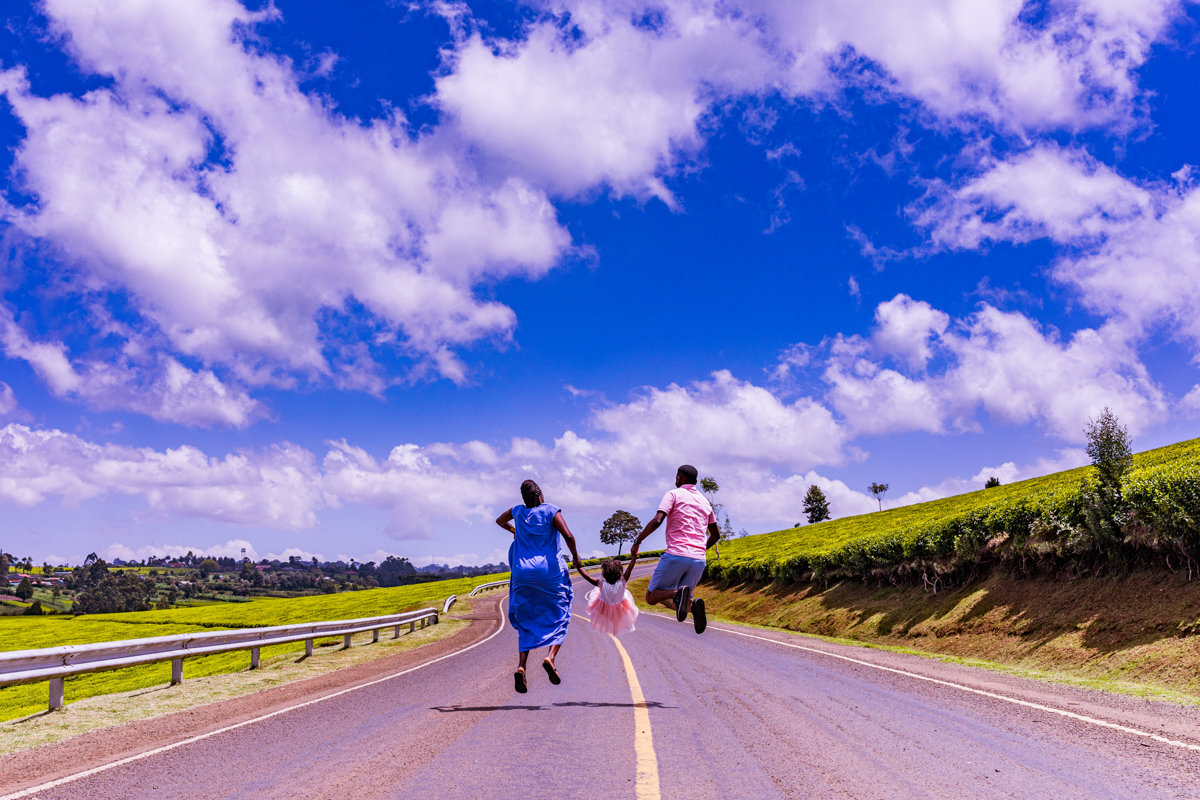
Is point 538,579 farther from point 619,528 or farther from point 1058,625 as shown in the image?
point 619,528

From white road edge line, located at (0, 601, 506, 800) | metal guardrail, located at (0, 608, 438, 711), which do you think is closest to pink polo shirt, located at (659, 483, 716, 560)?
white road edge line, located at (0, 601, 506, 800)

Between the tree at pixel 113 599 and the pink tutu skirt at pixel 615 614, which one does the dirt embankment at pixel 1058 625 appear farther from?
the tree at pixel 113 599

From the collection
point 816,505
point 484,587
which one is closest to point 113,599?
point 484,587

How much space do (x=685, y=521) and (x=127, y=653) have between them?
957 centimetres

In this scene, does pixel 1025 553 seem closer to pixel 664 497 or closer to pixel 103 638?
pixel 664 497

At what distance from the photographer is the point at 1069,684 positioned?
10242 mm

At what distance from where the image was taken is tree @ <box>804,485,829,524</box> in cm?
10300

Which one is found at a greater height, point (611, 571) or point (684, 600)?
point (611, 571)

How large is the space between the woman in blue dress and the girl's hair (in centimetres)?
47

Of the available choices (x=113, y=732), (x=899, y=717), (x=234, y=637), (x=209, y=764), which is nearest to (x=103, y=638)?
(x=234, y=637)

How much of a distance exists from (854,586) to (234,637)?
22598 millimetres

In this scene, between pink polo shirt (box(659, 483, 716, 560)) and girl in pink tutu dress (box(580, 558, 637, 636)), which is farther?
pink polo shirt (box(659, 483, 716, 560))

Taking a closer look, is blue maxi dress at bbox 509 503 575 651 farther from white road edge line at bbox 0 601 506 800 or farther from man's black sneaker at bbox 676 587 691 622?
white road edge line at bbox 0 601 506 800

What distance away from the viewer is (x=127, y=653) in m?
10.7
